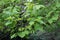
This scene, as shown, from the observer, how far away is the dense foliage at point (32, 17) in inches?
96.3

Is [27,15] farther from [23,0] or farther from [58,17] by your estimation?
[23,0]

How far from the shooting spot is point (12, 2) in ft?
9.95

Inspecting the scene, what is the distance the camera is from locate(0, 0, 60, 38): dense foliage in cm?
245

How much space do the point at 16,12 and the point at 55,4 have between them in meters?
0.59

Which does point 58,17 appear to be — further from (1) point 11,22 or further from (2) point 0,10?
(2) point 0,10

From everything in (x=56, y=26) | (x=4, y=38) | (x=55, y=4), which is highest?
(x=55, y=4)

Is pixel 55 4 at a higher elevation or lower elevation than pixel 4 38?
higher

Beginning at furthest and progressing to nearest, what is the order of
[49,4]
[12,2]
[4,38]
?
[4,38]
[12,2]
[49,4]

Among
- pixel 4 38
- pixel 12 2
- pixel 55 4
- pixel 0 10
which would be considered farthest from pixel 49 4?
pixel 4 38

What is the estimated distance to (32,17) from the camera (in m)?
2.51

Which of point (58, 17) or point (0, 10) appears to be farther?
point (0, 10)

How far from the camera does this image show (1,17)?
288 centimetres

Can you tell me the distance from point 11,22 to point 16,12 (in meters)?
0.21

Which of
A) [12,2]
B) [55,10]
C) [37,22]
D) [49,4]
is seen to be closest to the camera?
[37,22]
